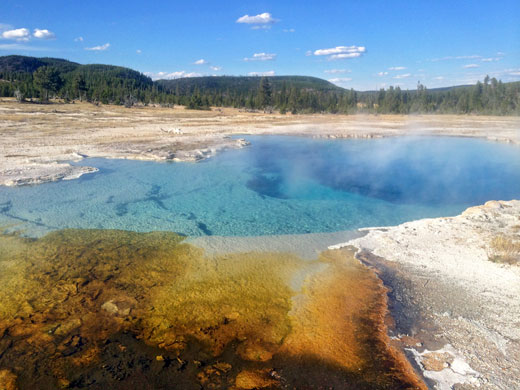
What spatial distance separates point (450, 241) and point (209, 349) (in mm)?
5401

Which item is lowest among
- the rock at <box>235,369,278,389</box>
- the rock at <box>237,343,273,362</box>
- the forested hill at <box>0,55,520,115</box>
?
the rock at <box>235,369,278,389</box>

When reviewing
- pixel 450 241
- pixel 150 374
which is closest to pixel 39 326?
pixel 150 374

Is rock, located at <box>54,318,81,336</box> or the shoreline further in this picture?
the shoreline

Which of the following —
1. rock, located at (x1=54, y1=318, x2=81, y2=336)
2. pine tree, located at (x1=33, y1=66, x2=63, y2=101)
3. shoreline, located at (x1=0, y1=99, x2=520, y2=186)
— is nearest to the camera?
rock, located at (x1=54, y1=318, x2=81, y2=336)

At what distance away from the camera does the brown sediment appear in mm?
3896

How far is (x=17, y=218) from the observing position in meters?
8.56

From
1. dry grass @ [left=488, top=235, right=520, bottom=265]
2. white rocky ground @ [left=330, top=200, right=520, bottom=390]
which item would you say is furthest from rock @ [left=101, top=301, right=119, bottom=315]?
dry grass @ [left=488, top=235, right=520, bottom=265]

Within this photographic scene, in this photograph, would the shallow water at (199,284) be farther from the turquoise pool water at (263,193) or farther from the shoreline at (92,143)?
the shoreline at (92,143)

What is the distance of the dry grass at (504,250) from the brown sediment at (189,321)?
2.41 meters

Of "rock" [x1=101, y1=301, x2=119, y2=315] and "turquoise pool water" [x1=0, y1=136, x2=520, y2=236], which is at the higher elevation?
"turquoise pool water" [x1=0, y1=136, x2=520, y2=236]

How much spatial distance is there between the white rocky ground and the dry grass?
6 centimetres

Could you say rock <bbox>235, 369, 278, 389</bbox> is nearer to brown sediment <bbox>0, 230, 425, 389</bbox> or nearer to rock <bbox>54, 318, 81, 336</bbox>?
brown sediment <bbox>0, 230, 425, 389</bbox>

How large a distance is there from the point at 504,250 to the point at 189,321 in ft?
19.0

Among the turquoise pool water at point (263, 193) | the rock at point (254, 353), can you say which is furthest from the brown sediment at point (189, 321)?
the turquoise pool water at point (263, 193)
